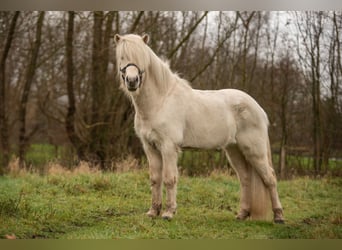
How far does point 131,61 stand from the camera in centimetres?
393

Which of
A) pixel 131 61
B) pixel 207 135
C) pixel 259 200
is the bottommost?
pixel 259 200

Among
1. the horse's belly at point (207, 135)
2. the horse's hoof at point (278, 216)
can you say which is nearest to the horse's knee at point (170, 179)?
the horse's belly at point (207, 135)

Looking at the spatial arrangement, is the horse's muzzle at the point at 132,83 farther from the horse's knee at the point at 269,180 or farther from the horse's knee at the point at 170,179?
the horse's knee at the point at 269,180

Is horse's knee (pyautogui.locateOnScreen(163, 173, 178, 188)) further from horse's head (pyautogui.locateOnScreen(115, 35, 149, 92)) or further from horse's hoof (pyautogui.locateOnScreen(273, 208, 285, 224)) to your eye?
horse's hoof (pyautogui.locateOnScreen(273, 208, 285, 224))

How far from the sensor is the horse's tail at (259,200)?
13.9 ft

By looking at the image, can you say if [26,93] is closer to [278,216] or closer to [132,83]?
[132,83]

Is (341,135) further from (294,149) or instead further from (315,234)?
(315,234)

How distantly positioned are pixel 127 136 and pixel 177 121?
2791 mm

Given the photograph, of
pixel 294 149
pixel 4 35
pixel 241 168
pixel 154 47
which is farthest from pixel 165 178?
pixel 4 35

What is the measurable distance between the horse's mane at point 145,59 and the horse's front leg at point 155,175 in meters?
0.56

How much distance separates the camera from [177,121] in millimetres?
4035

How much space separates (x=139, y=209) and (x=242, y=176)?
1.04 metres

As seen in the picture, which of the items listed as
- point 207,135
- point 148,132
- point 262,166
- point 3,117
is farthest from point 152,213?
point 3,117

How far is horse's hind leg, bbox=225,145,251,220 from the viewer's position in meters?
4.36
